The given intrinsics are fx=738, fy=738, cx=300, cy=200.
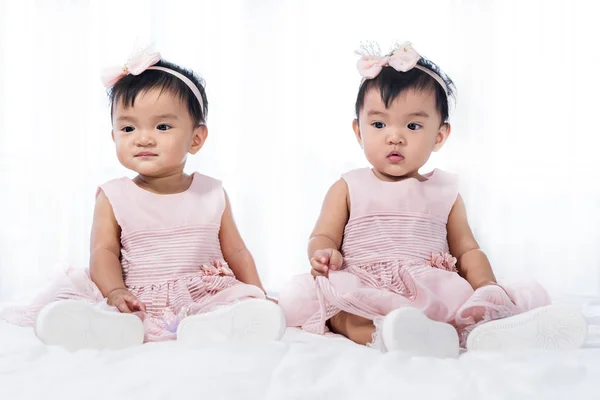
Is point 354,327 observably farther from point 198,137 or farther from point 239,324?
point 198,137

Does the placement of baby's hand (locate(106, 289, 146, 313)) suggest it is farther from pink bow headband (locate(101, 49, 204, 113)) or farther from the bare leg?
pink bow headband (locate(101, 49, 204, 113))

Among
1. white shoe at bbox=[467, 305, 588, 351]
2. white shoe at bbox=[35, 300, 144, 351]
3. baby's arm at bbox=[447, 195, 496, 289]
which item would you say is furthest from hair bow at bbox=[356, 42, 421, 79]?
white shoe at bbox=[35, 300, 144, 351]

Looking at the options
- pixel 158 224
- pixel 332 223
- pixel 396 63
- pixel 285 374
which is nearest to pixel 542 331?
pixel 285 374

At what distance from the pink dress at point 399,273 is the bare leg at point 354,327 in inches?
1.1

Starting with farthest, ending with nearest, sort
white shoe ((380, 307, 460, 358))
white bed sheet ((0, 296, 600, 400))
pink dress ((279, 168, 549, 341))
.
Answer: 1. pink dress ((279, 168, 549, 341))
2. white shoe ((380, 307, 460, 358))
3. white bed sheet ((0, 296, 600, 400))

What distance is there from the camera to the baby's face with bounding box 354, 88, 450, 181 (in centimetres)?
158

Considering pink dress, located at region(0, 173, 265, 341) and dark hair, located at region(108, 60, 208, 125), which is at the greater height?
dark hair, located at region(108, 60, 208, 125)

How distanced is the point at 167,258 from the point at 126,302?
0.20 meters

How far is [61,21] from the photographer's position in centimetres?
243

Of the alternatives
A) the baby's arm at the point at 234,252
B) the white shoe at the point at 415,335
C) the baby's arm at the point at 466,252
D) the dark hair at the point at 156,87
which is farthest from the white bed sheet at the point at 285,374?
the dark hair at the point at 156,87

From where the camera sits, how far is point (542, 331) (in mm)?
1142

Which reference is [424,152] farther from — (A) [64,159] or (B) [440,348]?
(A) [64,159]

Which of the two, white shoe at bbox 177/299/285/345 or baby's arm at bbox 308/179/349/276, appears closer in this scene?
white shoe at bbox 177/299/285/345

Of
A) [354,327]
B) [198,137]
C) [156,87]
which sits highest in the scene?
[156,87]
